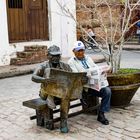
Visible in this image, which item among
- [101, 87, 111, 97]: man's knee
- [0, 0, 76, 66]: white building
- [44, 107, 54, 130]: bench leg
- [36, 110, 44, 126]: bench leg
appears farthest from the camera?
[0, 0, 76, 66]: white building

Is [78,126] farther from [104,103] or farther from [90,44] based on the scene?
[90,44]

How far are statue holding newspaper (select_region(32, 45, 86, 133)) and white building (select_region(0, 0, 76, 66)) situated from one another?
22.6ft

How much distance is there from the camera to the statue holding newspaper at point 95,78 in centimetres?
571

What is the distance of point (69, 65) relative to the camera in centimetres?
580

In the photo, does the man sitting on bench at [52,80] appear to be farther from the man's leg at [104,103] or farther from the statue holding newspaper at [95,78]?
the man's leg at [104,103]

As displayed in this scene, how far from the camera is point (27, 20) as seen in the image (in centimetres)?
1380

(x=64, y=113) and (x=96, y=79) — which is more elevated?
(x=96, y=79)

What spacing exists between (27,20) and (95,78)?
28.2 feet

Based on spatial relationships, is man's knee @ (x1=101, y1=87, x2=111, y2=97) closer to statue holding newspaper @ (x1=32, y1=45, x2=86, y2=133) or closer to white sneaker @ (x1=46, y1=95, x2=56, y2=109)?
statue holding newspaper @ (x1=32, y1=45, x2=86, y2=133)

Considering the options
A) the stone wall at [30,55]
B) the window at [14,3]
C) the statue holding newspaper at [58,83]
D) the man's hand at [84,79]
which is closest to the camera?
the statue holding newspaper at [58,83]

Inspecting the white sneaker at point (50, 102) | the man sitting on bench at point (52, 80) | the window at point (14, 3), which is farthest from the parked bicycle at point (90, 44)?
the window at point (14, 3)

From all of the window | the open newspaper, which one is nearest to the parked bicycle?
the open newspaper

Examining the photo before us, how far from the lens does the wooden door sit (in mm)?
13289

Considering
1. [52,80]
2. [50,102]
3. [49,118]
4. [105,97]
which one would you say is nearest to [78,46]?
[52,80]
